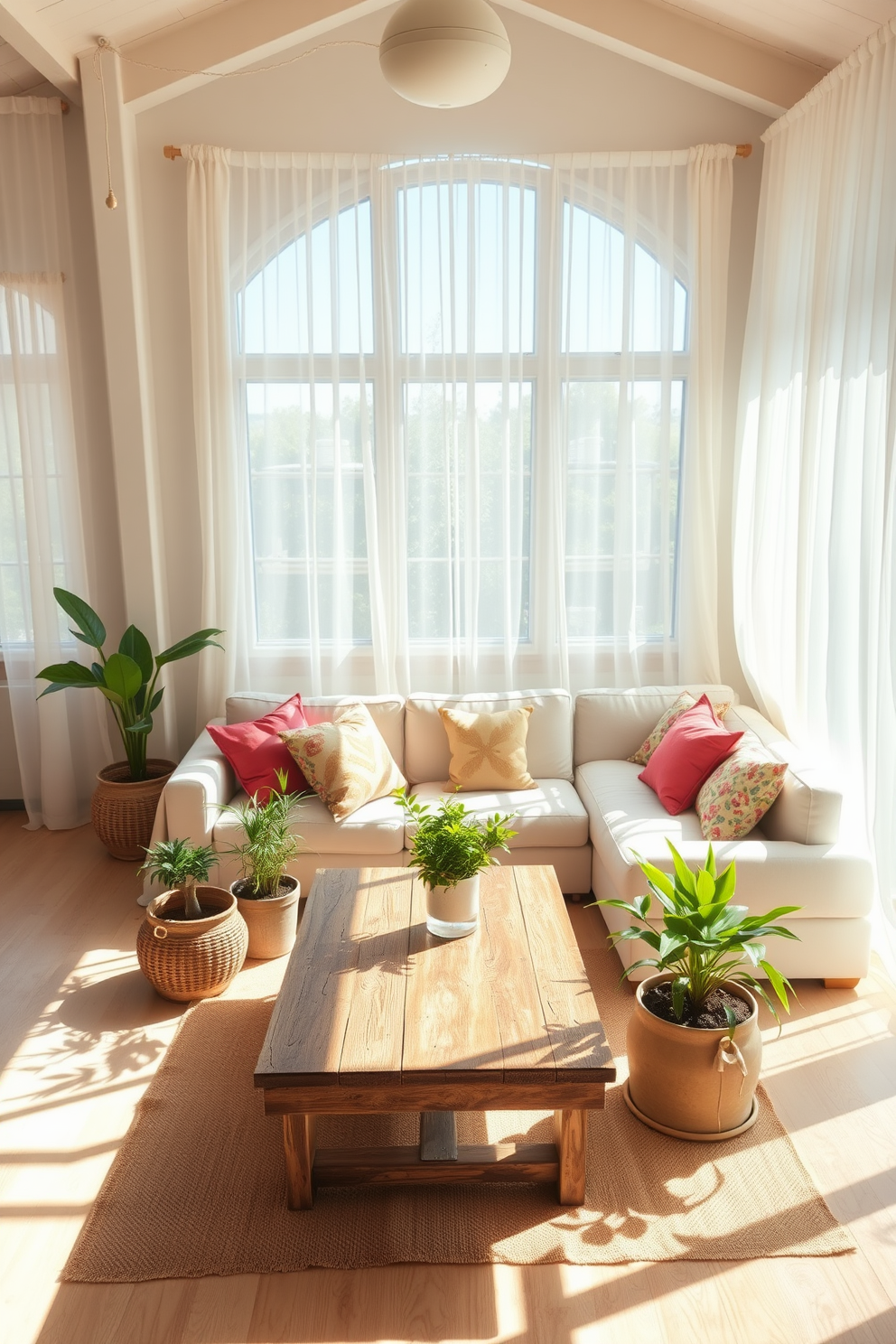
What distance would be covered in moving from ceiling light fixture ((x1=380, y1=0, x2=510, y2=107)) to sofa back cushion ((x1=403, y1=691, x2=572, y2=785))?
2370 millimetres

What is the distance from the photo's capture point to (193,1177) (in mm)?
2445

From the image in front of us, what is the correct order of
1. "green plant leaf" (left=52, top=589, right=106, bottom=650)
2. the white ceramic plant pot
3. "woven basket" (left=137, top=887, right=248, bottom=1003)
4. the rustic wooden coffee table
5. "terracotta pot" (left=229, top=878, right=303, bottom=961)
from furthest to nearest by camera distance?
"green plant leaf" (left=52, top=589, right=106, bottom=650) < "terracotta pot" (left=229, top=878, right=303, bottom=961) < "woven basket" (left=137, top=887, right=248, bottom=1003) < the white ceramic plant pot < the rustic wooden coffee table

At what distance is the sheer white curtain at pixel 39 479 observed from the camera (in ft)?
14.0

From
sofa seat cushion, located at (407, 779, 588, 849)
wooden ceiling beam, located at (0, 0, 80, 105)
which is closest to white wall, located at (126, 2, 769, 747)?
wooden ceiling beam, located at (0, 0, 80, 105)

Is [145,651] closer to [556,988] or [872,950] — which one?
[556,988]

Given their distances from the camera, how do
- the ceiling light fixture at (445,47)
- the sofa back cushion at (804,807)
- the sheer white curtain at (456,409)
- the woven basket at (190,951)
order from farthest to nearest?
the sheer white curtain at (456,409)
the sofa back cushion at (804,807)
the woven basket at (190,951)
the ceiling light fixture at (445,47)

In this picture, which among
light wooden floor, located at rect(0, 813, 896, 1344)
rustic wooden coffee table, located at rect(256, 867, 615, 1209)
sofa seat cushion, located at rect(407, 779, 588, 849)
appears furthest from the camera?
sofa seat cushion, located at rect(407, 779, 588, 849)

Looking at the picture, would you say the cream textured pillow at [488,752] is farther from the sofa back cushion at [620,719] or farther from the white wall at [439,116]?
the white wall at [439,116]

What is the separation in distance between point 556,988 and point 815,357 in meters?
2.42

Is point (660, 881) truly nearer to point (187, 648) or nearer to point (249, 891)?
point (249, 891)

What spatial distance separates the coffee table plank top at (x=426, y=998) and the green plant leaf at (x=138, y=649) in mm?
1590

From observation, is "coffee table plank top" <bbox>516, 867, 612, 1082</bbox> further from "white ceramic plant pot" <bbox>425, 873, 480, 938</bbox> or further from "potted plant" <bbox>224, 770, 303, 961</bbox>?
"potted plant" <bbox>224, 770, 303, 961</bbox>

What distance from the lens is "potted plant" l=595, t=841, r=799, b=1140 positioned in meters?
2.51

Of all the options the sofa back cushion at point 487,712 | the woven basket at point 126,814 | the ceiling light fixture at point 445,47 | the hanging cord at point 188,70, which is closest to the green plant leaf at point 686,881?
the sofa back cushion at point 487,712
